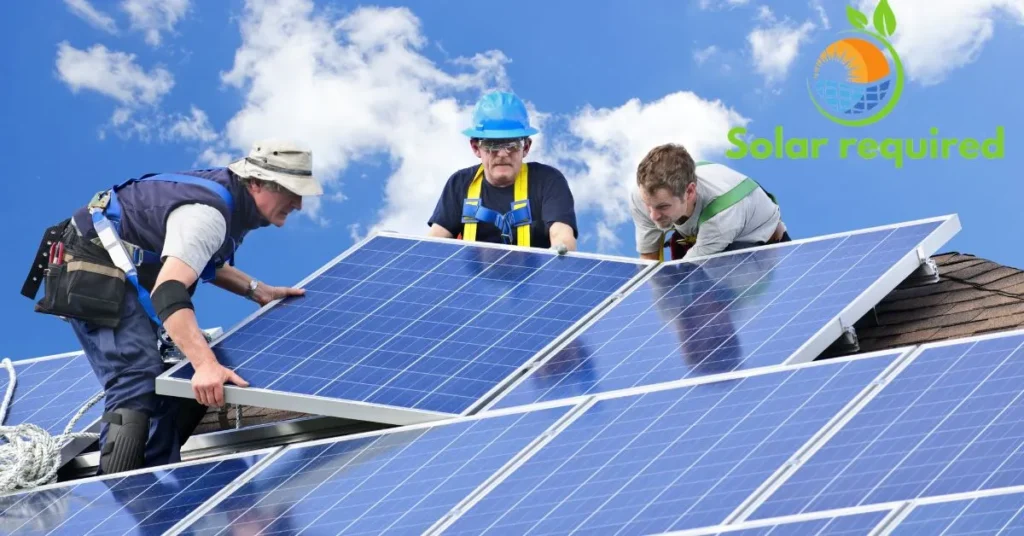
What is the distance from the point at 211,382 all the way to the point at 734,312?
3.54m

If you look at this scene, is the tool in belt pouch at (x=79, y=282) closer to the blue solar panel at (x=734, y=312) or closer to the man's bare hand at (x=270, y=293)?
the man's bare hand at (x=270, y=293)

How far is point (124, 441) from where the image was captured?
11359mm

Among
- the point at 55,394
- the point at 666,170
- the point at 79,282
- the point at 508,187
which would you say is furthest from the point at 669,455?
the point at 55,394

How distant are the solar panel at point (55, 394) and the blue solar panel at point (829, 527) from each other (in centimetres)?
585

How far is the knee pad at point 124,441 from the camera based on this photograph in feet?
37.1

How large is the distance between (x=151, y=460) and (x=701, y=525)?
4.70 metres

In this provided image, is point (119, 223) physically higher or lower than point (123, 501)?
higher

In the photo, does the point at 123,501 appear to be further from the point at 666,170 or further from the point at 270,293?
the point at 666,170

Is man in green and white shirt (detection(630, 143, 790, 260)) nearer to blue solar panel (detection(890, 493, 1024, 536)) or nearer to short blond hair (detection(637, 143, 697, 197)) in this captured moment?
short blond hair (detection(637, 143, 697, 197))

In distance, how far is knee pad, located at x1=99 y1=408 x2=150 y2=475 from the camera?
1131 centimetres

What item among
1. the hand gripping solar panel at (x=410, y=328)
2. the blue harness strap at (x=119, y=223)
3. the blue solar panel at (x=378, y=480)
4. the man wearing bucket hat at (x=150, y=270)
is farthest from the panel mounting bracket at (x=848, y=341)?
the blue harness strap at (x=119, y=223)

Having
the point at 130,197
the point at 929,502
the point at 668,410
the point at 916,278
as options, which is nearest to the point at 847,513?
the point at 929,502

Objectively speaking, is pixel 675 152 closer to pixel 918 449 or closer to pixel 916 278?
pixel 916 278

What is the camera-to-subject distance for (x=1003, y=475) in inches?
321
